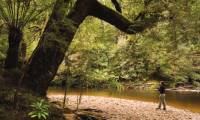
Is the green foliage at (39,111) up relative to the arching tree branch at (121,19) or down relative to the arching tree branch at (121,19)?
down

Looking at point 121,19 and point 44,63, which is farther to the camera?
point 121,19

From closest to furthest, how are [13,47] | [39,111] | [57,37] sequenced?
[39,111], [57,37], [13,47]

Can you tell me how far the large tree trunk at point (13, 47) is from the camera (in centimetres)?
1212

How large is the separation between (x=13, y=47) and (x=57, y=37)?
2111 mm

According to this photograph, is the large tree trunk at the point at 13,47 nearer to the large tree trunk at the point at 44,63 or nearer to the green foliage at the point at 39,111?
the large tree trunk at the point at 44,63

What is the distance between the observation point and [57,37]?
11641 millimetres

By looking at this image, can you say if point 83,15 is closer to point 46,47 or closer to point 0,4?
point 46,47

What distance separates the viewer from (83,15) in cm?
1489

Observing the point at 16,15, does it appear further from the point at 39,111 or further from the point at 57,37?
the point at 39,111

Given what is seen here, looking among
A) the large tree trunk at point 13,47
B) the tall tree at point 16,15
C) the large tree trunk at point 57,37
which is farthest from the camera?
the large tree trunk at point 13,47

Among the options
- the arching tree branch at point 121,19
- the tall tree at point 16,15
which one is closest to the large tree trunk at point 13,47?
the tall tree at point 16,15

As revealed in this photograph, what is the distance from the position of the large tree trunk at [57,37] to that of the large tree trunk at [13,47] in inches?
23.9

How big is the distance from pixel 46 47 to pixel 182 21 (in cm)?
544

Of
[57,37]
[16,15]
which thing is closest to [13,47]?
[16,15]
